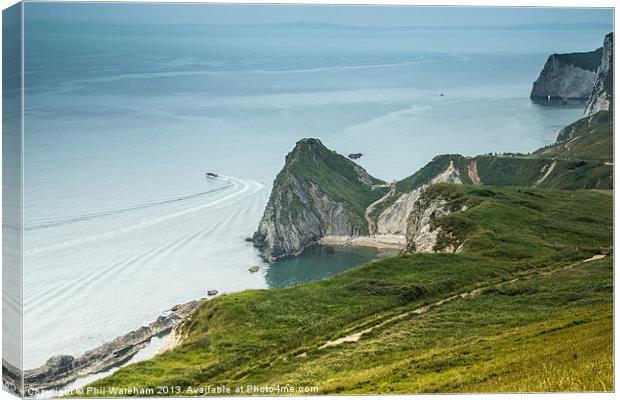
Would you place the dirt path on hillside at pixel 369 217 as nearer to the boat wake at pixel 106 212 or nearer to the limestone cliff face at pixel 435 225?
the limestone cliff face at pixel 435 225

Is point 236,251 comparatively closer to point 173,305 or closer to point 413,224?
point 173,305

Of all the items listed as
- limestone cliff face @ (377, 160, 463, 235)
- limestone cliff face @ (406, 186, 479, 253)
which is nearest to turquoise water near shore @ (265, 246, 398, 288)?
limestone cliff face @ (377, 160, 463, 235)

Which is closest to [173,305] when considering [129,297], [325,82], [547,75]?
[129,297]

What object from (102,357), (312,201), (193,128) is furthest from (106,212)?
(312,201)

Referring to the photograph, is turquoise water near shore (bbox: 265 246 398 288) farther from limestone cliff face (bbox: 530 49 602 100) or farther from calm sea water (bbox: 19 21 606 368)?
limestone cliff face (bbox: 530 49 602 100)

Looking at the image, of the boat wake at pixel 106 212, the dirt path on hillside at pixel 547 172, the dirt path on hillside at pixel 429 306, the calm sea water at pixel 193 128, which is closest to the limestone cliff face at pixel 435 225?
the calm sea water at pixel 193 128

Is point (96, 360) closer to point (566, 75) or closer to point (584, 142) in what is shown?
point (566, 75)
